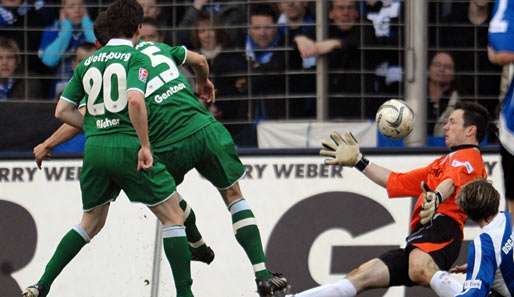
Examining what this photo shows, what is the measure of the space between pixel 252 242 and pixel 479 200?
5.62 ft

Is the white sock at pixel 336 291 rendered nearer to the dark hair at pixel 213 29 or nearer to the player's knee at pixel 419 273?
the player's knee at pixel 419 273

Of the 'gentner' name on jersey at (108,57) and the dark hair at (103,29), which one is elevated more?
the dark hair at (103,29)

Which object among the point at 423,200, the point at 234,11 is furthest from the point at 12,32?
the point at 423,200

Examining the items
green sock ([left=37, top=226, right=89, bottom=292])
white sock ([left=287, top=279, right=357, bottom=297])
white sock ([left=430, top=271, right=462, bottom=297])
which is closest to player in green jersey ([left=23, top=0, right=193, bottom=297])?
green sock ([left=37, top=226, right=89, bottom=292])

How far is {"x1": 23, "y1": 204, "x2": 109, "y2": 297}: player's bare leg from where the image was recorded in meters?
9.63

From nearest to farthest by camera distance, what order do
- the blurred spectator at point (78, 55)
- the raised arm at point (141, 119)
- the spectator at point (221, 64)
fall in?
1. the raised arm at point (141, 119)
2. the spectator at point (221, 64)
3. the blurred spectator at point (78, 55)

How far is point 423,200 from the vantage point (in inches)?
362

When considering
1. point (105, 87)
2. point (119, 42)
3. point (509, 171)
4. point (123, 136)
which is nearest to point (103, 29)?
point (119, 42)

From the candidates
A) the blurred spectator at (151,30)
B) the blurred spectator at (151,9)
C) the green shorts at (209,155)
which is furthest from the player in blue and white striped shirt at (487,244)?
the blurred spectator at (151,9)

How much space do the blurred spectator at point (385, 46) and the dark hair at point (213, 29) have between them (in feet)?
3.73

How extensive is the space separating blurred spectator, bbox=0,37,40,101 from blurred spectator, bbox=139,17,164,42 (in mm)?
976

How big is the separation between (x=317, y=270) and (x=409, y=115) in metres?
1.51

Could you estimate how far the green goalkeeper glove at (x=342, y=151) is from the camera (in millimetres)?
9570

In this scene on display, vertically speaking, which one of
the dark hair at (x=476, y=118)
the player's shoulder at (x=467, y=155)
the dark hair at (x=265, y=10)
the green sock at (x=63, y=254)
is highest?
the dark hair at (x=265, y=10)
